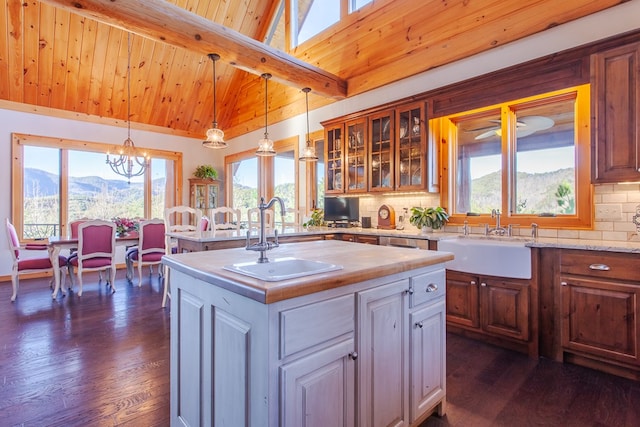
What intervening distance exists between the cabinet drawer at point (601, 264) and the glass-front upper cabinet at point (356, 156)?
2370 millimetres

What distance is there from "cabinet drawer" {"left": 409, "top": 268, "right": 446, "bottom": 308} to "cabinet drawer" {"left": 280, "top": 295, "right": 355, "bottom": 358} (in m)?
0.46

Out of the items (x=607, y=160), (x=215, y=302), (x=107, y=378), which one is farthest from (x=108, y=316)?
(x=607, y=160)

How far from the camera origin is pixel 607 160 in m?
2.41

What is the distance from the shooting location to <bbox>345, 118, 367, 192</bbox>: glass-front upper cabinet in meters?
4.29

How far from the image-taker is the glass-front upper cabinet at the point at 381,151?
157 inches

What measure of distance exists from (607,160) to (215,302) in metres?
2.90

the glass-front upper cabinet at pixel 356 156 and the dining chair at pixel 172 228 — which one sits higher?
the glass-front upper cabinet at pixel 356 156

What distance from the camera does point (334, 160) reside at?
4.71 meters

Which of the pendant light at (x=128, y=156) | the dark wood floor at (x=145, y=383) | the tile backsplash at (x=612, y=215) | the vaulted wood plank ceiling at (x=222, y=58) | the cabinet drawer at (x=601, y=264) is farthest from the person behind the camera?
the pendant light at (x=128, y=156)

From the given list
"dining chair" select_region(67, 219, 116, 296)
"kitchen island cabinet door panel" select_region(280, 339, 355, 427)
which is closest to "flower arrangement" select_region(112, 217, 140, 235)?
"dining chair" select_region(67, 219, 116, 296)

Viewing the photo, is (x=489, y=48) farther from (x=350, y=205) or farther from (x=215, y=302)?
(x=215, y=302)

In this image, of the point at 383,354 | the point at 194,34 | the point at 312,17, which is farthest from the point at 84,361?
the point at 312,17

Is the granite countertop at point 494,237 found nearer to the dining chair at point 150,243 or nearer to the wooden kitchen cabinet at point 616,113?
the wooden kitchen cabinet at point 616,113

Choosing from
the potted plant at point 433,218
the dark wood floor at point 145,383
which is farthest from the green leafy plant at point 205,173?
the potted plant at point 433,218
